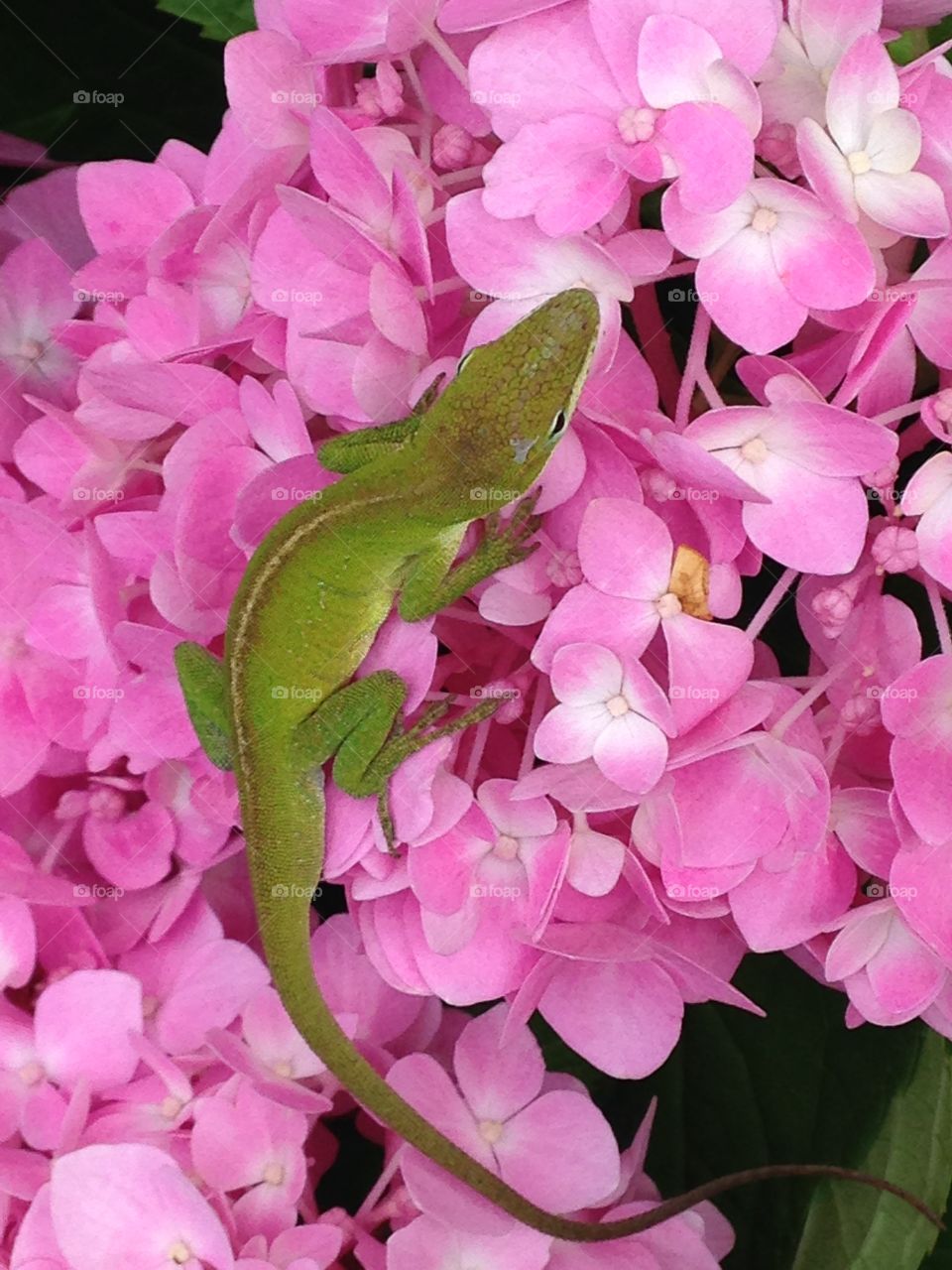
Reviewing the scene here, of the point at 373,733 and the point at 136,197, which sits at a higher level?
the point at 136,197

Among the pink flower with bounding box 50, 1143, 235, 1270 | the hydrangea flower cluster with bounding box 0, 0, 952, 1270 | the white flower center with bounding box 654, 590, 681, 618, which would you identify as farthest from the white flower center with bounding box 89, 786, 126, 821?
the white flower center with bounding box 654, 590, 681, 618

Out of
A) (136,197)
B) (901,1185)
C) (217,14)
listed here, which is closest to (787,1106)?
(901,1185)

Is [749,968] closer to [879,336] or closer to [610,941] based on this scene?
[610,941]

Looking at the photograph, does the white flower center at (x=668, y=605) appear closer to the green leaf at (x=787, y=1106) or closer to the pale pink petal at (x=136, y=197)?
the green leaf at (x=787, y=1106)

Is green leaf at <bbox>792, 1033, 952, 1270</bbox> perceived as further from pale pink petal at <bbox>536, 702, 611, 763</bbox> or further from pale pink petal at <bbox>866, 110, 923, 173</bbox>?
pale pink petal at <bbox>866, 110, 923, 173</bbox>

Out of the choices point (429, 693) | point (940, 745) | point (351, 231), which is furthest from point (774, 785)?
point (351, 231)

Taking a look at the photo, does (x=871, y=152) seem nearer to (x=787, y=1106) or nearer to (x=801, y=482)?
(x=801, y=482)
